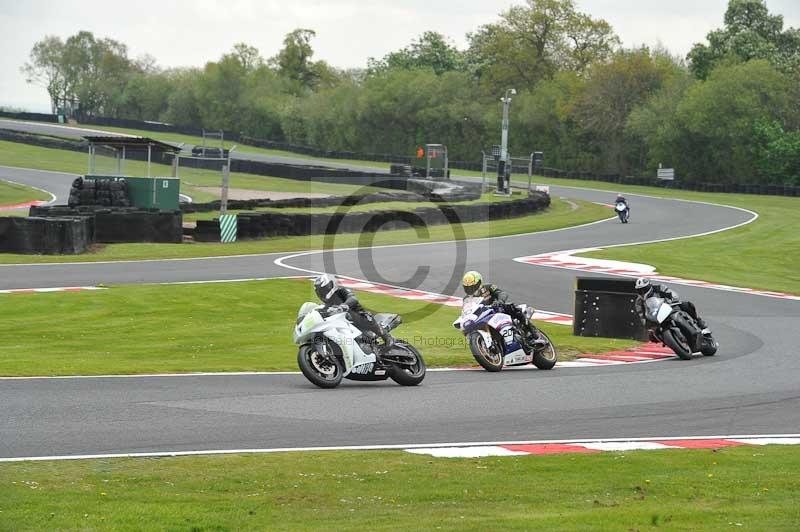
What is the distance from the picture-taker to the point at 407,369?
14.3 metres

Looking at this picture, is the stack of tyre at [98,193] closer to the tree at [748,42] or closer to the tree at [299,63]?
the tree at [748,42]

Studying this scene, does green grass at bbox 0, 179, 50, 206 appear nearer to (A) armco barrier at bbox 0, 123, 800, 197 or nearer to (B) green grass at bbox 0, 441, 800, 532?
(A) armco barrier at bbox 0, 123, 800, 197

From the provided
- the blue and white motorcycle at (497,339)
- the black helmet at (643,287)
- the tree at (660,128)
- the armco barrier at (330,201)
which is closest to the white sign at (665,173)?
the tree at (660,128)

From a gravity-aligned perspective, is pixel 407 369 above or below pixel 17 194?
above

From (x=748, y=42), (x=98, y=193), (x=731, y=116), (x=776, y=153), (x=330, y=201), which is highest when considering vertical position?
(x=748, y=42)

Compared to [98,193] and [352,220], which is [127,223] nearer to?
[98,193]

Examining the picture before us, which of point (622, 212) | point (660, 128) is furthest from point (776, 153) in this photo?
point (622, 212)

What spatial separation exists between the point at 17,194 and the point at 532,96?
55.6 m

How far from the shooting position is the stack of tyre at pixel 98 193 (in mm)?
36500

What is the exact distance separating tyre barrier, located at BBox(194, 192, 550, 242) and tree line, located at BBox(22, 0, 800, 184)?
3354cm

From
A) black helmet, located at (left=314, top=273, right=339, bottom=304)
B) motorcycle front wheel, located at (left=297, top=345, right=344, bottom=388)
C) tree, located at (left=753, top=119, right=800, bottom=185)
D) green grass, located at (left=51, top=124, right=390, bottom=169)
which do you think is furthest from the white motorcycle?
green grass, located at (left=51, top=124, right=390, bottom=169)

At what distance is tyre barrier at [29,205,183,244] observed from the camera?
109 feet

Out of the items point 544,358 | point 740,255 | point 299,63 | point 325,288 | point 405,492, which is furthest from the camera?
point 299,63

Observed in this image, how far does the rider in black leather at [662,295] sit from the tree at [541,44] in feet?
296
